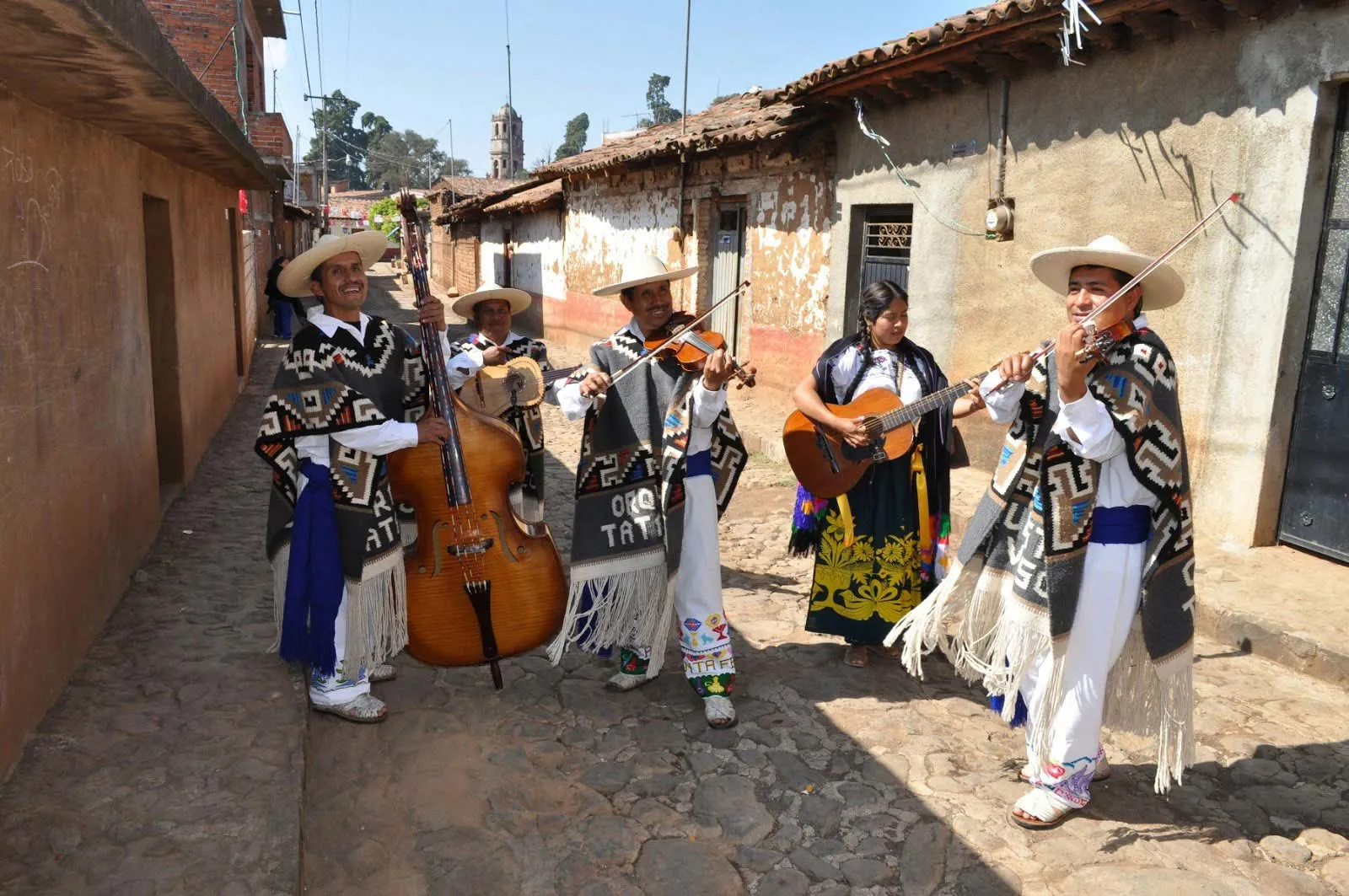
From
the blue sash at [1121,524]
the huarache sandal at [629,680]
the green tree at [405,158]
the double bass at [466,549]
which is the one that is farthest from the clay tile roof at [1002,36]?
the green tree at [405,158]

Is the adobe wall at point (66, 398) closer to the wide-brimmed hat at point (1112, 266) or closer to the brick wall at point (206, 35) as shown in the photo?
the wide-brimmed hat at point (1112, 266)

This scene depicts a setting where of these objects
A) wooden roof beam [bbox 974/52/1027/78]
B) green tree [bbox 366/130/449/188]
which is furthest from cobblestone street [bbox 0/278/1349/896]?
green tree [bbox 366/130/449/188]

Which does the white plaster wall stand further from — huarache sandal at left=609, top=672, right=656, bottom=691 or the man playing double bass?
the man playing double bass

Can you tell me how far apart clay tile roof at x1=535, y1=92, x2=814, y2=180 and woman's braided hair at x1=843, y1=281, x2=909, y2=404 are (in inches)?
230

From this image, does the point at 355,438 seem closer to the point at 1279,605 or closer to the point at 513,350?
the point at 513,350

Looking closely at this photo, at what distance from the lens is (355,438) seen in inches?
133

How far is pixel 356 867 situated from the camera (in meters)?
2.84

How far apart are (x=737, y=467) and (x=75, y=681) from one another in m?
2.59

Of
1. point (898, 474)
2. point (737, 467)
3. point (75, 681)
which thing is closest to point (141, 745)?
point (75, 681)

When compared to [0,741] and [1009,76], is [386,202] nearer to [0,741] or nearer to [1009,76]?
[1009,76]

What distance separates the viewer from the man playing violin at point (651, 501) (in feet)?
12.2

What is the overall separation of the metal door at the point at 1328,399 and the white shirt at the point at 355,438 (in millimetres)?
4743

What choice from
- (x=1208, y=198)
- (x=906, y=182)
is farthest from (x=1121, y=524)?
(x=906, y=182)

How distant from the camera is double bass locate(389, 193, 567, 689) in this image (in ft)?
11.3
